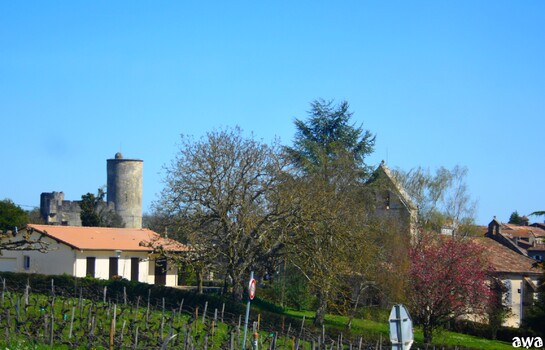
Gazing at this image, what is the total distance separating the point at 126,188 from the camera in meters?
87.2

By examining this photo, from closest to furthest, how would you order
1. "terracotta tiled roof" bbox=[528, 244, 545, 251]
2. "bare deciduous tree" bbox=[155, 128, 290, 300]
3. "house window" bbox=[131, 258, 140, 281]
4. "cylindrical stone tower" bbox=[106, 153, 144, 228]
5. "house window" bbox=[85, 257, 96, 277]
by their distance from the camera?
"bare deciduous tree" bbox=[155, 128, 290, 300]
"house window" bbox=[85, 257, 96, 277]
"house window" bbox=[131, 258, 140, 281]
"terracotta tiled roof" bbox=[528, 244, 545, 251]
"cylindrical stone tower" bbox=[106, 153, 144, 228]

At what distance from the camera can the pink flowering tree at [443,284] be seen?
36.2 meters

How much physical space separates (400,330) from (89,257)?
123 ft

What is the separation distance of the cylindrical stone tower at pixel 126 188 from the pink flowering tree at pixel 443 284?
52278mm

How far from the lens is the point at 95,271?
4766 cm

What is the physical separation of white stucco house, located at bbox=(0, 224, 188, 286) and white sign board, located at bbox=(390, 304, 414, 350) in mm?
31935

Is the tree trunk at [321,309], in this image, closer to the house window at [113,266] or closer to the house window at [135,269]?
the house window at [135,269]

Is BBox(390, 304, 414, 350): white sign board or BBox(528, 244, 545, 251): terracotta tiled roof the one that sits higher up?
BBox(390, 304, 414, 350): white sign board

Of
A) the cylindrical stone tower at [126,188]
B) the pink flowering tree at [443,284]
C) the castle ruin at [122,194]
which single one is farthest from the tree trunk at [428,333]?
the cylindrical stone tower at [126,188]

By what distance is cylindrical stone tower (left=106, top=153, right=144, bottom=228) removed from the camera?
8562cm

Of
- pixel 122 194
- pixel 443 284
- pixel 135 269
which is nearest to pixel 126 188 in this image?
pixel 122 194

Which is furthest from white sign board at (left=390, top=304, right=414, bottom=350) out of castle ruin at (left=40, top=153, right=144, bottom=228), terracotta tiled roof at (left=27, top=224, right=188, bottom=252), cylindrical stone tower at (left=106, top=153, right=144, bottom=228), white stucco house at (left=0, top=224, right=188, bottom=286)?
cylindrical stone tower at (left=106, top=153, right=144, bottom=228)

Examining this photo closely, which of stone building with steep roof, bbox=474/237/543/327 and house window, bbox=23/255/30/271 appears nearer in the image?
house window, bbox=23/255/30/271

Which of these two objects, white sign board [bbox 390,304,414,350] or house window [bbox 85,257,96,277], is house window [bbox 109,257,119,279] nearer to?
house window [bbox 85,257,96,277]
